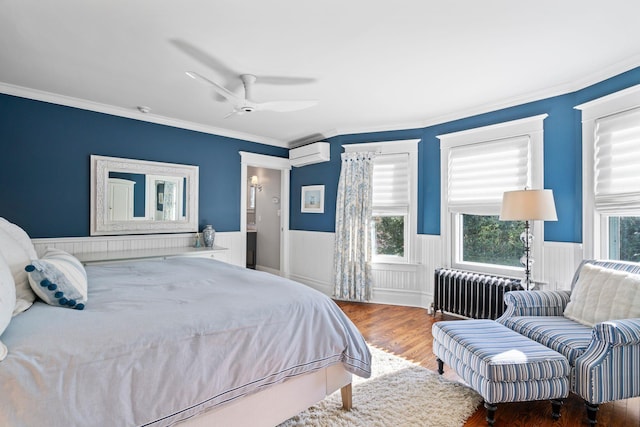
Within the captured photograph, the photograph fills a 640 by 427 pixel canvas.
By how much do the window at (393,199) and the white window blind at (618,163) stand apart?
1912 millimetres

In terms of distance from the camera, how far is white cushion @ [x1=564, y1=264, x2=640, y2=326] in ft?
6.85

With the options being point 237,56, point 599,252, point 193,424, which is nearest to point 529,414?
point 599,252

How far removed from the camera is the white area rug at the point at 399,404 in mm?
1901

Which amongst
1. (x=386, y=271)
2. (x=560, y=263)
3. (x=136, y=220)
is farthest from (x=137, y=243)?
(x=560, y=263)

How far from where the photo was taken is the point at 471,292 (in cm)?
354

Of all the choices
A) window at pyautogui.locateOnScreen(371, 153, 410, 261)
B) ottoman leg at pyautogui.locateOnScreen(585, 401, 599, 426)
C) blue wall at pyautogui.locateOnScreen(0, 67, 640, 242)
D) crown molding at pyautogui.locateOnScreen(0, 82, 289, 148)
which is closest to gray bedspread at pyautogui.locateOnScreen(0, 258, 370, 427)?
ottoman leg at pyautogui.locateOnScreen(585, 401, 599, 426)

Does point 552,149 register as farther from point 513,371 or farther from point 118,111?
point 118,111

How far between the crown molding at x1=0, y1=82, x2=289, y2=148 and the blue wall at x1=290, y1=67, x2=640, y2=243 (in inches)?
59.1

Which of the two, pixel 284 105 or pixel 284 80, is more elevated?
pixel 284 80

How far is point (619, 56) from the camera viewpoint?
8.35 feet

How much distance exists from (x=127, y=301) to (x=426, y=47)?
8.42 ft

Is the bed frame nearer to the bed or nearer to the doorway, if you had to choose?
the bed

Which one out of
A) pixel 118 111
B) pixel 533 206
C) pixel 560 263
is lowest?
pixel 560 263

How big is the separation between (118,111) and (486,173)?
439 centimetres
